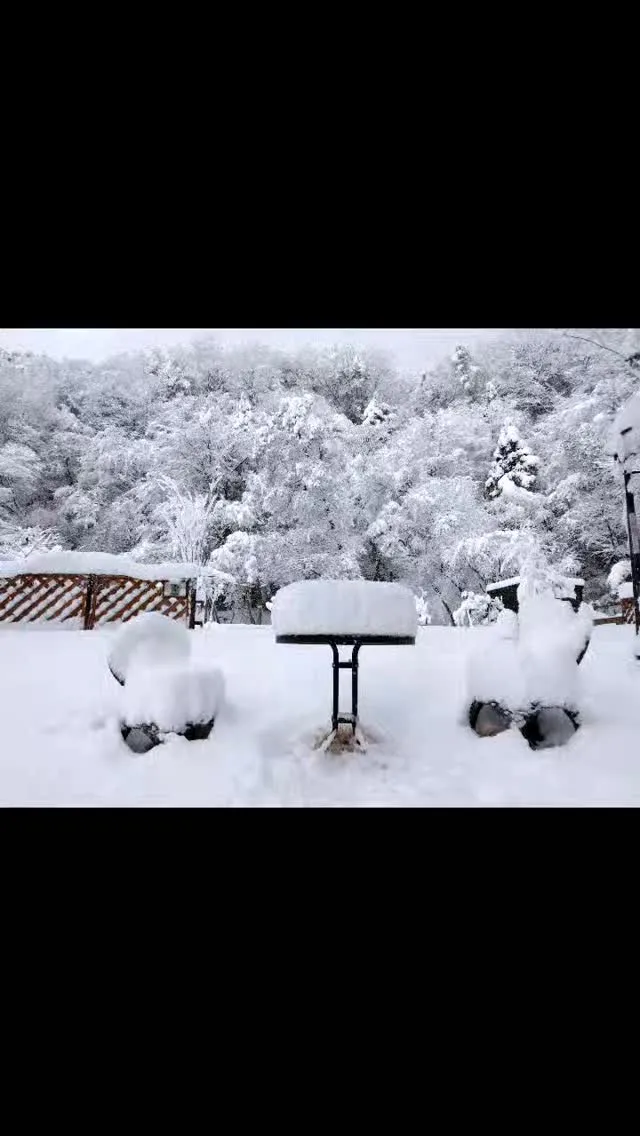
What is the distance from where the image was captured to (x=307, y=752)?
1.90 meters

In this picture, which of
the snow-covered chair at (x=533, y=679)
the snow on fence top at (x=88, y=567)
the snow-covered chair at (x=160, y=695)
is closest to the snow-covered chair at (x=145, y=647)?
the snow-covered chair at (x=160, y=695)

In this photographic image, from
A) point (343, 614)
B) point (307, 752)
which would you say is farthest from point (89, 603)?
point (343, 614)

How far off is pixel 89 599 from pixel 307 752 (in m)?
3.57

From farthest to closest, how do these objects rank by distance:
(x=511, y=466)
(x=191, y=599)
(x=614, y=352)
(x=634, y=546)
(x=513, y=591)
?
(x=511, y=466) → (x=614, y=352) → (x=191, y=599) → (x=513, y=591) → (x=634, y=546)

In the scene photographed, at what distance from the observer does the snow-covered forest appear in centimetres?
809

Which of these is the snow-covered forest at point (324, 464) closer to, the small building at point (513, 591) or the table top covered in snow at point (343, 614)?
the small building at point (513, 591)

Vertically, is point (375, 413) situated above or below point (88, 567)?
above

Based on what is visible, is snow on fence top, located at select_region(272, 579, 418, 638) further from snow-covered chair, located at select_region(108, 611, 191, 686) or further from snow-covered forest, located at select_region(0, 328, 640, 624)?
snow-covered forest, located at select_region(0, 328, 640, 624)

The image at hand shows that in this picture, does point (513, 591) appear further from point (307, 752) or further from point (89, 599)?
point (89, 599)

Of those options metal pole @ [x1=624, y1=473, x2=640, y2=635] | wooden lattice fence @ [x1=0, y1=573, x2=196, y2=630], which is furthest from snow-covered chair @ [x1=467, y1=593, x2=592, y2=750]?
wooden lattice fence @ [x1=0, y1=573, x2=196, y2=630]

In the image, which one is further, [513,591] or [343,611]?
[513,591]

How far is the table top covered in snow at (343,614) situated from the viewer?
178cm
